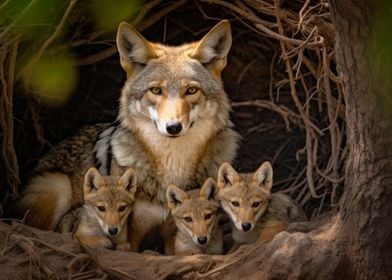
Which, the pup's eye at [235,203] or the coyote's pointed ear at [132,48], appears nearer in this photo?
the pup's eye at [235,203]

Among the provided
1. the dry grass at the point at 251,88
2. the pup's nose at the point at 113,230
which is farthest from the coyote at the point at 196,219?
the dry grass at the point at 251,88

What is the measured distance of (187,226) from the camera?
231 inches

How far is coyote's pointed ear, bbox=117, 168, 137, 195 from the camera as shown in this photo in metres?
6.09

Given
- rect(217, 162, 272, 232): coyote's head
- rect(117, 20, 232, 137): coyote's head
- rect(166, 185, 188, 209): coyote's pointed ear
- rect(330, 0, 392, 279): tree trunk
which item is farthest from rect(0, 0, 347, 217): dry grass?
rect(330, 0, 392, 279): tree trunk

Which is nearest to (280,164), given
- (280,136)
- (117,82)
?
(280,136)

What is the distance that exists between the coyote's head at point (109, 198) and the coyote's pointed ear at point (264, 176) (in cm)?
109

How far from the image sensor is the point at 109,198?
19.8 ft

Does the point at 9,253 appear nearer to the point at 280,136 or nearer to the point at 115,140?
the point at 115,140

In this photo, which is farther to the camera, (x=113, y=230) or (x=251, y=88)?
(x=251, y=88)

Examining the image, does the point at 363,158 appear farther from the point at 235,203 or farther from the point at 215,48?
the point at 215,48

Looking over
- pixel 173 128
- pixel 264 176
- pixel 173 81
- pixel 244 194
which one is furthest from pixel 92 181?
pixel 264 176

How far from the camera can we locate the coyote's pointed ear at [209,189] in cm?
596

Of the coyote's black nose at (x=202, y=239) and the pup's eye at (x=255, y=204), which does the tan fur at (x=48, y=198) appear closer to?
the coyote's black nose at (x=202, y=239)

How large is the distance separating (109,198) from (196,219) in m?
0.80
